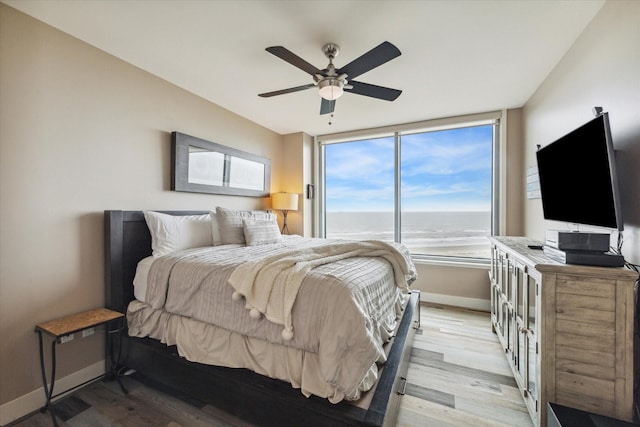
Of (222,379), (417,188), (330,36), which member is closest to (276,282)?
(222,379)

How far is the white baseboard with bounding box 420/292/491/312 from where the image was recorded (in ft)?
11.2

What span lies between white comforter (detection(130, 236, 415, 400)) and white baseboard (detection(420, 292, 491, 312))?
1.73 m

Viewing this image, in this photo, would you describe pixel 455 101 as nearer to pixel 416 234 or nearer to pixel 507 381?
pixel 416 234

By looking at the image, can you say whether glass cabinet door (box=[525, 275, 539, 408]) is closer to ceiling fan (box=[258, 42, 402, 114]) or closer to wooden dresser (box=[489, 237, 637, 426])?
wooden dresser (box=[489, 237, 637, 426])

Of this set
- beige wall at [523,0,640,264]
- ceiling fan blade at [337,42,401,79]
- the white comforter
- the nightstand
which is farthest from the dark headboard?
beige wall at [523,0,640,264]

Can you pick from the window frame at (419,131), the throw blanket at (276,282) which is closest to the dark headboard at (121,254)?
the throw blanket at (276,282)

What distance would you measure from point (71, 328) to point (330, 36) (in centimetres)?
268

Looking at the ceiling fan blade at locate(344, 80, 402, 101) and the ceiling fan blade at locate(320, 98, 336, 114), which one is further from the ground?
the ceiling fan blade at locate(320, 98, 336, 114)

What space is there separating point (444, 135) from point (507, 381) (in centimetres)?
309

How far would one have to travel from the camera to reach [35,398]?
175 cm

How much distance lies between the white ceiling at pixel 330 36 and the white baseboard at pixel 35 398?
8.30 feet

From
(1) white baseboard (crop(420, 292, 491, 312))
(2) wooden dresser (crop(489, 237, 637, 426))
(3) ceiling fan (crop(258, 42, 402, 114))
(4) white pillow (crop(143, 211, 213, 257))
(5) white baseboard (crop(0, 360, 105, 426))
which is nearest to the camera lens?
(2) wooden dresser (crop(489, 237, 637, 426))

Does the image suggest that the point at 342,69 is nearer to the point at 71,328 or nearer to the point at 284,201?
the point at 284,201

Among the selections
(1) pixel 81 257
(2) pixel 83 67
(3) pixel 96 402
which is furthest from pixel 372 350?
(2) pixel 83 67
